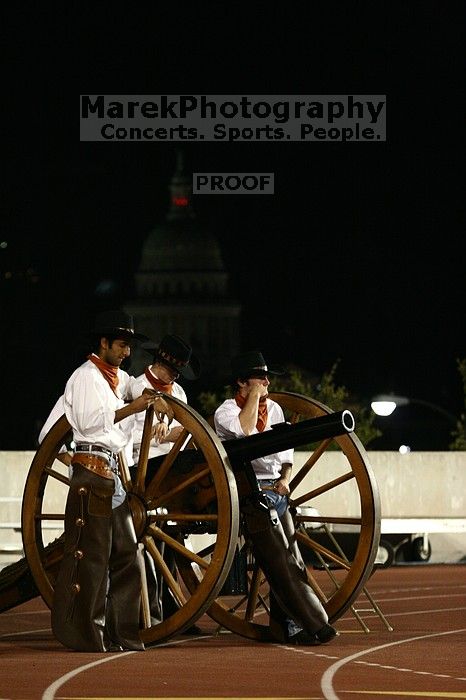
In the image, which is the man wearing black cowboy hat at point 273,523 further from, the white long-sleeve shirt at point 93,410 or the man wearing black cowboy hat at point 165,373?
the white long-sleeve shirt at point 93,410

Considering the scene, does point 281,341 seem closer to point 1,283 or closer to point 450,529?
point 1,283

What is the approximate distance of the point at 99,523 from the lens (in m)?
13.0

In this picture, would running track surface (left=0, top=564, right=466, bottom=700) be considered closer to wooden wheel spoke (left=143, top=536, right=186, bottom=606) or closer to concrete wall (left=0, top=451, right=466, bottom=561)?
wooden wheel spoke (left=143, top=536, right=186, bottom=606)

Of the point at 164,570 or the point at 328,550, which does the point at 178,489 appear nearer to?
the point at 164,570

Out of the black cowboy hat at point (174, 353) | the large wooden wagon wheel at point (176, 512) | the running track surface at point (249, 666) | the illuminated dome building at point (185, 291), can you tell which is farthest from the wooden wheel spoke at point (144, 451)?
the illuminated dome building at point (185, 291)

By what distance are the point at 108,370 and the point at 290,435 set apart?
135 cm

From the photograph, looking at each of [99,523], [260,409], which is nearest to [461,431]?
[260,409]

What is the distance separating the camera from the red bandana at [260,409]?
14.5 metres

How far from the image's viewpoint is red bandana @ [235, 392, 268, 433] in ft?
47.5

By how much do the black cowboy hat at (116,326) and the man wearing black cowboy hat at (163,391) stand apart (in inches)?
17.9

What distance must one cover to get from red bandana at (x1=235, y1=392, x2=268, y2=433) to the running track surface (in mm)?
1488

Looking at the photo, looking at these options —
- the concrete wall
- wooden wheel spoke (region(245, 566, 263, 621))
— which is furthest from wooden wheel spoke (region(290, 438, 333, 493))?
the concrete wall

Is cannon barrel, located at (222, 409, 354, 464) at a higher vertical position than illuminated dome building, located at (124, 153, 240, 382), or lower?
lower

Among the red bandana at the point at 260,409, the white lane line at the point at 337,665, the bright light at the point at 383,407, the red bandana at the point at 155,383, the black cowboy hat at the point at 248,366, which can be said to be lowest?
the white lane line at the point at 337,665
